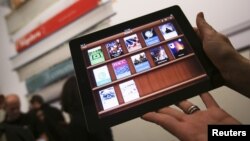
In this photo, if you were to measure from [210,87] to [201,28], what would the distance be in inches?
7.6

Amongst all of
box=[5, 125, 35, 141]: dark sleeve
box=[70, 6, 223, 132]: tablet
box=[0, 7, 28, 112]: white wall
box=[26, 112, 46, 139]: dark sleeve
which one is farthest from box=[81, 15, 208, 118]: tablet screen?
box=[0, 7, 28, 112]: white wall

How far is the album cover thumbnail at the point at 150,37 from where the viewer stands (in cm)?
83

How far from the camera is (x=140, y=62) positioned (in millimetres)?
804

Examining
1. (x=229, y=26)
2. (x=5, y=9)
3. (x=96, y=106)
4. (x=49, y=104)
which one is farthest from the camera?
(x=5, y=9)

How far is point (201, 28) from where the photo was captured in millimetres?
851

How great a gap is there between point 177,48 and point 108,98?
239 mm

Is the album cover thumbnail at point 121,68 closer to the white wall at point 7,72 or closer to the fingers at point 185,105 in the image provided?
the fingers at point 185,105

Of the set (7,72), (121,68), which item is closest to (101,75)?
(121,68)

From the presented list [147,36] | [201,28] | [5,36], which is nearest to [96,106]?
[147,36]

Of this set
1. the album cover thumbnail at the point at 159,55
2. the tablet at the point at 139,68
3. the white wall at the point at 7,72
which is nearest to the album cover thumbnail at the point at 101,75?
the tablet at the point at 139,68

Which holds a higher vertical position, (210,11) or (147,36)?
(210,11)

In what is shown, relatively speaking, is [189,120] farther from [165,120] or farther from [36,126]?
[36,126]

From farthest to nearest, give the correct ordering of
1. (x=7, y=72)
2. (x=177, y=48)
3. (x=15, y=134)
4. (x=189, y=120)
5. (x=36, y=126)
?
Answer: (x=7, y=72), (x=36, y=126), (x=15, y=134), (x=177, y=48), (x=189, y=120)

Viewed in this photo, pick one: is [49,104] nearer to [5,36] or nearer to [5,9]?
[5,36]
